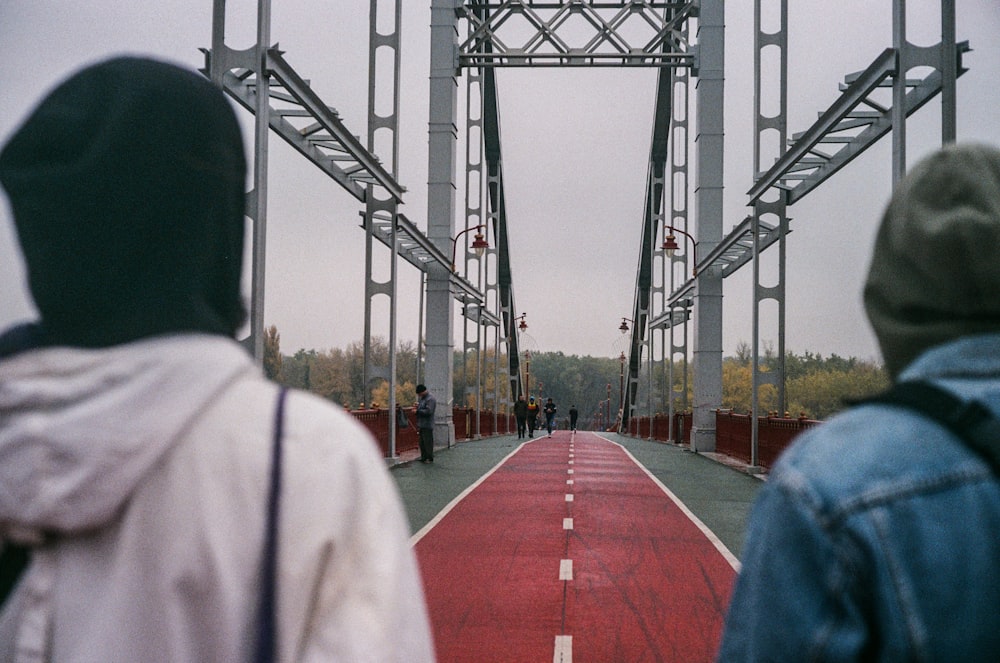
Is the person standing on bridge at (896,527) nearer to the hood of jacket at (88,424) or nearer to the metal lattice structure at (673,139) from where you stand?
the hood of jacket at (88,424)

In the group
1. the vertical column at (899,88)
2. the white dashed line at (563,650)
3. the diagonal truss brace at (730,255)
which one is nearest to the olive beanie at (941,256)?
the white dashed line at (563,650)

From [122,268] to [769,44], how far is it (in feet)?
63.0

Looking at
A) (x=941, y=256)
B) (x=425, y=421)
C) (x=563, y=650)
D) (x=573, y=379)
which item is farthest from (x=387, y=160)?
(x=573, y=379)

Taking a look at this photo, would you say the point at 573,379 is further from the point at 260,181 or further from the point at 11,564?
the point at 11,564

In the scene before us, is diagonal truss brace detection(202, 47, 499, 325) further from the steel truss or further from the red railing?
the red railing

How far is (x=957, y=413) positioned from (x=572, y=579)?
6895 mm

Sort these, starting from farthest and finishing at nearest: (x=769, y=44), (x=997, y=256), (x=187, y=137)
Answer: (x=769, y=44)
(x=997, y=256)
(x=187, y=137)

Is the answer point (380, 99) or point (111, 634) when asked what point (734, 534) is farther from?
point (380, 99)

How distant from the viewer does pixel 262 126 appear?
35.8 feet

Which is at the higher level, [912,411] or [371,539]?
[912,411]

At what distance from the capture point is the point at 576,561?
8789 millimetres

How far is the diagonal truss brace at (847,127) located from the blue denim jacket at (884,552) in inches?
394

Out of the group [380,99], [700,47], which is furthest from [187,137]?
[700,47]

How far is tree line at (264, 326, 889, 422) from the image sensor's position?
650 inches
